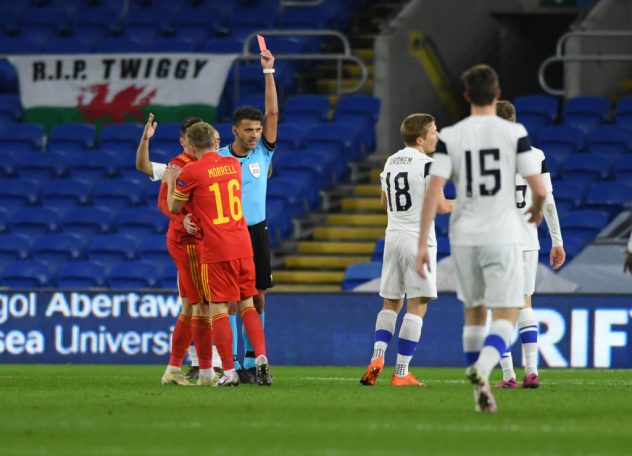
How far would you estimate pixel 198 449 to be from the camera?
6516 mm

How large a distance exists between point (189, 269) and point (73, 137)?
11.4m

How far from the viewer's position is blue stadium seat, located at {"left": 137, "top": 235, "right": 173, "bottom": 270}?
18938 millimetres

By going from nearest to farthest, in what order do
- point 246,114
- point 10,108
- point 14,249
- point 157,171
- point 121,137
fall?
point 246,114
point 157,171
point 14,249
point 121,137
point 10,108

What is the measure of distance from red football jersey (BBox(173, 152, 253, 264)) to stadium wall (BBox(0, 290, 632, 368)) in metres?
5.47

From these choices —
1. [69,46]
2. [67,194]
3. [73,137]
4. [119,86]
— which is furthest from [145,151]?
[69,46]

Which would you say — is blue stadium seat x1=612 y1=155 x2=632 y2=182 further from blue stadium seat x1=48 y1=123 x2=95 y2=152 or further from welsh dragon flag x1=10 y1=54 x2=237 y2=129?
blue stadium seat x1=48 y1=123 x2=95 y2=152

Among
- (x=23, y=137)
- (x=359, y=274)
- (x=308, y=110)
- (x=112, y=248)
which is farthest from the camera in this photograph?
(x=23, y=137)

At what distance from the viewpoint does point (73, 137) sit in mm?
21938

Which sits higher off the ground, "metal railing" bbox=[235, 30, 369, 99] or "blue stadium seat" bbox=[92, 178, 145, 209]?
"metal railing" bbox=[235, 30, 369, 99]

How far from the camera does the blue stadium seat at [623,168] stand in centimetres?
1889

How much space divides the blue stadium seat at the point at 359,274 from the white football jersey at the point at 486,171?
355 inches

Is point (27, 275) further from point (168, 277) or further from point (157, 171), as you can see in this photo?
point (157, 171)

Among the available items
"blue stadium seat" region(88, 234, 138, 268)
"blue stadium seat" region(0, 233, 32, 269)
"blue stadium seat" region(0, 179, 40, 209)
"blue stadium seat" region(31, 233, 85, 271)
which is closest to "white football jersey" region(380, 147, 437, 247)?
"blue stadium seat" region(88, 234, 138, 268)

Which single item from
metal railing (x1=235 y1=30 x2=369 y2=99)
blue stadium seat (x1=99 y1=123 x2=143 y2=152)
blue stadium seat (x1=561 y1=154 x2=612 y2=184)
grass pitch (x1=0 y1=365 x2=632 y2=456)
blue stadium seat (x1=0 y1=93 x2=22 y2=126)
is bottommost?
grass pitch (x1=0 y1=365 x2=632 y2=456)
